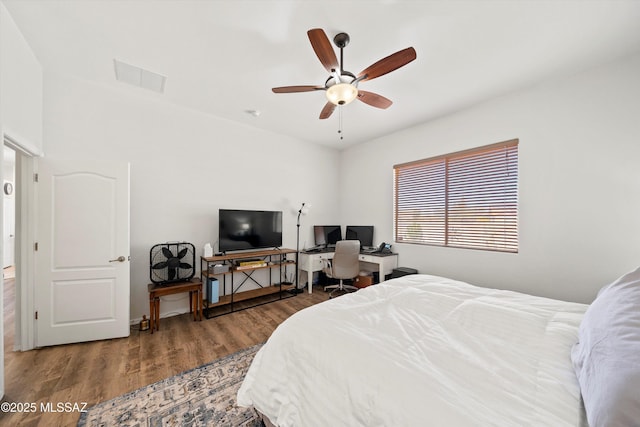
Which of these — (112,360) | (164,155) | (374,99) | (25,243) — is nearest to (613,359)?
(374,99)

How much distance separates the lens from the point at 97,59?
2.25m

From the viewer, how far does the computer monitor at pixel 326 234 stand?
461 centimetres

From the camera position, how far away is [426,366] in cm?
99

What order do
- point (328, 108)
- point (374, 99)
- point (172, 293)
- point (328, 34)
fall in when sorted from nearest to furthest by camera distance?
point (328, 34) → point (374, 99) → point (328, 108) → point (172, 293)

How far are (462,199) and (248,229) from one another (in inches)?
122

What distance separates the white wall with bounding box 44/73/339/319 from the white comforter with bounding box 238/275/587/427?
8.06 feet

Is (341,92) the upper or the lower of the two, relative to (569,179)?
upper

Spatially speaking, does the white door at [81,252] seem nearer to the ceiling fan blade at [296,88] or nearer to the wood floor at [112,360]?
the wood floor at [112,360]

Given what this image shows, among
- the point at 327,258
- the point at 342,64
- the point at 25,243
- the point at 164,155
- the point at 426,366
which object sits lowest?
the point at 327,258

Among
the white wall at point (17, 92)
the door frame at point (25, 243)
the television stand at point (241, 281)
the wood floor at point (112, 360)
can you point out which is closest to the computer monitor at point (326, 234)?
the television stand at point (241, 281)

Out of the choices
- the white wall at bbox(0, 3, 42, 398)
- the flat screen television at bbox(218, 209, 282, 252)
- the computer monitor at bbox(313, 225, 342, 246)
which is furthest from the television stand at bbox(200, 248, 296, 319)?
the white wall at bbox(0, 3, 42, 398)

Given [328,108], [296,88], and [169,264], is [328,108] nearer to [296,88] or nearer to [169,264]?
[296,88]

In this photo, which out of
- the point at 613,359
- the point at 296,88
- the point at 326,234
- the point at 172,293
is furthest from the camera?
the point at 326,234

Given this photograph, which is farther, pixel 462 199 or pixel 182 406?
pixel 462 199
